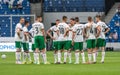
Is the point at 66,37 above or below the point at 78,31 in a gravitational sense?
below

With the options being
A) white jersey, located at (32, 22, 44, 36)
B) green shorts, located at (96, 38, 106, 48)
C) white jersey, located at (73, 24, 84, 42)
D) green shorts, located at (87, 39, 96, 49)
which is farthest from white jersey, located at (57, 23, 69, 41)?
green shorts, located at (96, 38, 106, 48)

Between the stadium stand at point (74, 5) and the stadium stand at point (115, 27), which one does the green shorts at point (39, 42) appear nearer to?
the stadium stand at point (115, 27)

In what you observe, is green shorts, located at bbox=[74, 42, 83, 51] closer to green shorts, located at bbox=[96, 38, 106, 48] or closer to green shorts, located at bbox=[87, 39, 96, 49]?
green shorts, located at bbox=[87, 39, 96, 49]

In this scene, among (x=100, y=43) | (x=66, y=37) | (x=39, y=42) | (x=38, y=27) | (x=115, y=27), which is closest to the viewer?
(x=38, y=27)

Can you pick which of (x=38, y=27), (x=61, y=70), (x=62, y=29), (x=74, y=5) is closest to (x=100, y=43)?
(x=62, y=29)

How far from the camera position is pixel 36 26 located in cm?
2794

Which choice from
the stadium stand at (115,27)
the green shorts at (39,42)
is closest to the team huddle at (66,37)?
the green shorts at (39,42)

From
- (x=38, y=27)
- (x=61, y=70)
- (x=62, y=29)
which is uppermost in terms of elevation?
(x=38, y=27)

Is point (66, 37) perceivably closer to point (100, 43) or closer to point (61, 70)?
point (100, 43)

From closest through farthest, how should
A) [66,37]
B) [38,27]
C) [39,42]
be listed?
[38,27] → [39,42] → [66,37]

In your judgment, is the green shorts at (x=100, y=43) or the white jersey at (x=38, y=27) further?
the green shorts at (x=100, y=43)

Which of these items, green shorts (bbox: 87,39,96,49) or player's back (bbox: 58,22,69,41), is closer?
player's back (bbox: 58,22,69,41)

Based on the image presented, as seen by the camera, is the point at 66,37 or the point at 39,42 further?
the point at 66,37

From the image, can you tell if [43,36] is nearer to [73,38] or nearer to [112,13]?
[73,38]
